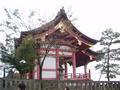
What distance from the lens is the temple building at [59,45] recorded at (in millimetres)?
22203

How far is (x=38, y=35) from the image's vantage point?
22.5 meters

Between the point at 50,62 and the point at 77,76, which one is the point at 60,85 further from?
the point at 77,76

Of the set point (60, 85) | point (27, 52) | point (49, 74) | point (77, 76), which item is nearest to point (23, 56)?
point (27, 52)

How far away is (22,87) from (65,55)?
10.4m

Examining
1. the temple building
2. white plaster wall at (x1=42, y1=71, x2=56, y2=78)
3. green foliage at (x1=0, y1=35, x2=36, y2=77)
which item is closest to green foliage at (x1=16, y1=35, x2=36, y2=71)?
green foliage at (x1=0, y1=35, x2=36, y2=77)

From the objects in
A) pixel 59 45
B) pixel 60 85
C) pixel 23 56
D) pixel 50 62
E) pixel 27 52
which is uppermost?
pixel 59 45

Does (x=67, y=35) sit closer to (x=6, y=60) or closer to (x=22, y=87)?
(x=6, y=60)

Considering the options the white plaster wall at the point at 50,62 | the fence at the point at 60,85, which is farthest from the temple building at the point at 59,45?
the fence at the point at 60,85

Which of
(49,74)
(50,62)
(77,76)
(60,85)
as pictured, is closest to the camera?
(60,85)

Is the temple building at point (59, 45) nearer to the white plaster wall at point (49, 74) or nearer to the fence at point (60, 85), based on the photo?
the white plaster wall at point (49, 74)

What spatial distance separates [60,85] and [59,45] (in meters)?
6.28

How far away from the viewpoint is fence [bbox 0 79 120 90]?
1670cm

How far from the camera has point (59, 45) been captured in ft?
80.6

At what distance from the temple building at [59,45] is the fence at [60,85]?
271 cm
